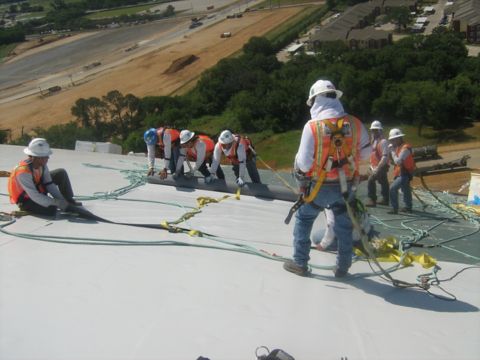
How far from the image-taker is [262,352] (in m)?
4.11

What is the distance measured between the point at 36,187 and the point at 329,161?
422cm

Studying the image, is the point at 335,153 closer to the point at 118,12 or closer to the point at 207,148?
the point at 207,148

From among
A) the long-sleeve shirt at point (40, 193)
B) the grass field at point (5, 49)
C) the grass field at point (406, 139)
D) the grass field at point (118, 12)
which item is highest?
the grass field at point (118, 12)

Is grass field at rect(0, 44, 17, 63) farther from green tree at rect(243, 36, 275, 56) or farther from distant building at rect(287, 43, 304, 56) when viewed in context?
distant building at rect(287, 43, 304, 56)

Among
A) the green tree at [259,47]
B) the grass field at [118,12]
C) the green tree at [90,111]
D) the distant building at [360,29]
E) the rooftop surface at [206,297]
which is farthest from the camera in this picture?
the grass field at [118,12]

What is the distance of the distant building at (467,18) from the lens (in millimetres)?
52438

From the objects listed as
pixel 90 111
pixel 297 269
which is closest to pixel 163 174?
pixel 297 269

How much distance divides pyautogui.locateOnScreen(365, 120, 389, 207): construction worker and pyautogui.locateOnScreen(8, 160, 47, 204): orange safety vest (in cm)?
550

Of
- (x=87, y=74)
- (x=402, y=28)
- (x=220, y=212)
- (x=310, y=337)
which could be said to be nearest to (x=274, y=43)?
(x=402, y=28)

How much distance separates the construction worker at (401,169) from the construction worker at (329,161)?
13.6 feet

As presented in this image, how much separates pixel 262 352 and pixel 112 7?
115524 millimetres

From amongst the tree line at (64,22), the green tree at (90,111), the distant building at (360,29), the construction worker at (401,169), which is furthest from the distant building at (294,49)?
the construction worker at (401,169)

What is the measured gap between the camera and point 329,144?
16.1ft

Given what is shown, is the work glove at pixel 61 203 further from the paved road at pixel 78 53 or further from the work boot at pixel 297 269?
the paved road at pixel 78 53
